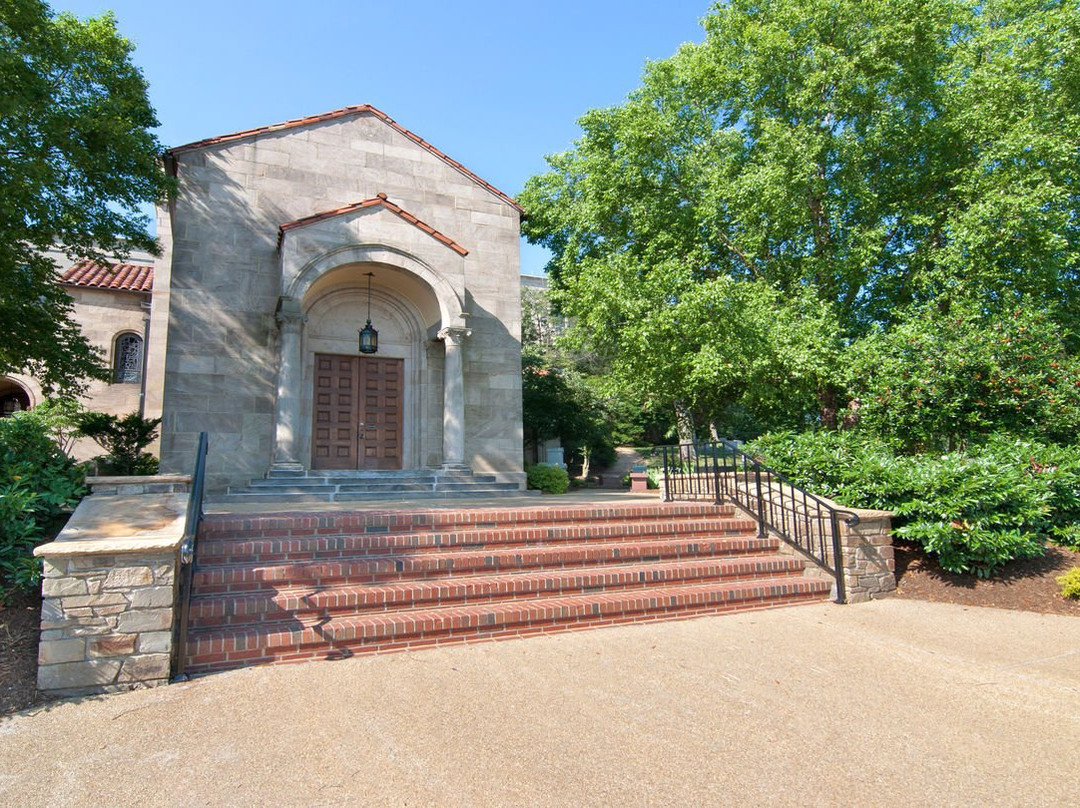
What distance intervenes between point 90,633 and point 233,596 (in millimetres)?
1065

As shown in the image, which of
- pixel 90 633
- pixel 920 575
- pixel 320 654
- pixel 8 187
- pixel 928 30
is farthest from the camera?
pixel 928 30

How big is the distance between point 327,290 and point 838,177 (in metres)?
10.7

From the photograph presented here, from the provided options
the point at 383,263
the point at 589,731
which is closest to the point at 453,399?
the point at 383,263

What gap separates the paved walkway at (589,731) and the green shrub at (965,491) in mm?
1725

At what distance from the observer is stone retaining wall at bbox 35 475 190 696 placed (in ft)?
13.2

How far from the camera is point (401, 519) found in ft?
21.5

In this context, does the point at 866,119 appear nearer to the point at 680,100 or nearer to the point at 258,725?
the point at 680,100

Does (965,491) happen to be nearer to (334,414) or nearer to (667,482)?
(667,482)

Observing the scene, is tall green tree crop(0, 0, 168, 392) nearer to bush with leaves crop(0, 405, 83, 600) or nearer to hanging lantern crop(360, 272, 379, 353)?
bush with leaves crop(0, 405, 83, 600)

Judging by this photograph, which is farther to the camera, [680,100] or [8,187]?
[680,100]

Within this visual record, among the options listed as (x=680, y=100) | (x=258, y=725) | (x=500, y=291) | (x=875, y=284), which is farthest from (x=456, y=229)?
(x=258, y=725)

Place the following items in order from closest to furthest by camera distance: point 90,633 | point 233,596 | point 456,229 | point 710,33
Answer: point 90,633
point 233,596
point 456,229
point 710,33

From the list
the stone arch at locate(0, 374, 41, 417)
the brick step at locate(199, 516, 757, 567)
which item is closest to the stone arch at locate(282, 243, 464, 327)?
the brick step at locate(199, 516, 757, 567)

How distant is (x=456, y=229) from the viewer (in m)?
13.0
